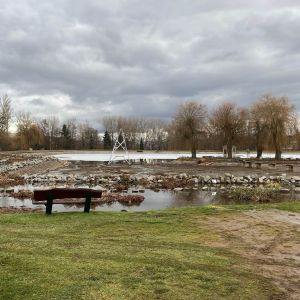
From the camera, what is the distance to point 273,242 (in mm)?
8047

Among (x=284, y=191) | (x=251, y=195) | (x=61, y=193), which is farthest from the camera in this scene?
(x=284, y=191)

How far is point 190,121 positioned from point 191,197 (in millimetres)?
39606

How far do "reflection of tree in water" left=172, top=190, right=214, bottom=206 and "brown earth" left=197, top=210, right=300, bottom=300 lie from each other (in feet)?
20.5

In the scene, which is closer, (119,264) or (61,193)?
(119,264)

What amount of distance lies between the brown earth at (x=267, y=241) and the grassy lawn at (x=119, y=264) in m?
0.25

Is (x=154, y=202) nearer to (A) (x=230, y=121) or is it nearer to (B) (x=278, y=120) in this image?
(B) (x=278, y=120)

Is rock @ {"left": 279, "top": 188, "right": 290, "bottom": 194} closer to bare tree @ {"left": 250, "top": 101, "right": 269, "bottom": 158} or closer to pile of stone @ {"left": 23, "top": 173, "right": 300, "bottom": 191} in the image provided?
pile of stone @ {"left": 23, "top": 173, "right": 300, "bottom": 191}

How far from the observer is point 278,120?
50156 mm

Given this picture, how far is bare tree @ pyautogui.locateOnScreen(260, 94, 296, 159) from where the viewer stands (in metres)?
50.2

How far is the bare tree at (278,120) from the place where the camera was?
165 ft

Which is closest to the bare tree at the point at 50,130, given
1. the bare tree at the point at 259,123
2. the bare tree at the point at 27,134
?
the bare tree at the point at 27,134

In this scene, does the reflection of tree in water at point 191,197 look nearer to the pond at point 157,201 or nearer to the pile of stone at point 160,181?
the pond at point 157,201

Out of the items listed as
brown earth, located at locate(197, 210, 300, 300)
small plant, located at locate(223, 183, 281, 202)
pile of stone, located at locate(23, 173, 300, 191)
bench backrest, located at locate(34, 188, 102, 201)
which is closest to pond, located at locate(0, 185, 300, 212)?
small plant, located at locate(223, 183, 281, 202)

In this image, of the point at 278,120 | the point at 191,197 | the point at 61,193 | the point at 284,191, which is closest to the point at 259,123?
the point at 278,120
